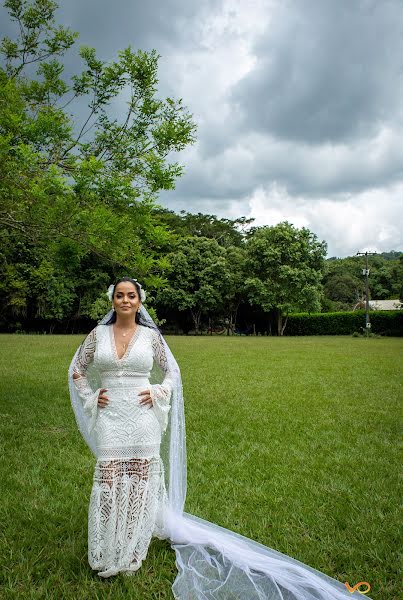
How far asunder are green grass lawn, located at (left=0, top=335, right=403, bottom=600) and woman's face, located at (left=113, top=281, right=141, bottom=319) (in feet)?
6.10

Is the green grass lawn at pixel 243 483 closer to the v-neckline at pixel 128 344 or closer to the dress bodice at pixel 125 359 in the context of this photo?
the dress bodice at pixel 125 359

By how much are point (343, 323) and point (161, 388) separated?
→ 40996mm

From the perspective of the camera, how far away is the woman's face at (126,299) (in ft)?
11.8

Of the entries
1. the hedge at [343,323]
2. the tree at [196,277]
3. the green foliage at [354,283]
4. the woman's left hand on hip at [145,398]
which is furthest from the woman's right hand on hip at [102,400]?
the green foliage at [354,283]

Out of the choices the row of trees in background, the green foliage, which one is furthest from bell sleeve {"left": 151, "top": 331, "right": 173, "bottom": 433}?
the green foliage

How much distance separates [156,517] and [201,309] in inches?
1519

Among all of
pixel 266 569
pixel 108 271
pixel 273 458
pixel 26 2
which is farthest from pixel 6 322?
pixel 266 569

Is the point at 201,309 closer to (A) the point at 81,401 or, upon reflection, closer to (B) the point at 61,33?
(B) the point at 61,33

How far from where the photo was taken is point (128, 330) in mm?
3654

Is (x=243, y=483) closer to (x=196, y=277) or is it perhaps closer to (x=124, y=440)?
(x=124, y=440)

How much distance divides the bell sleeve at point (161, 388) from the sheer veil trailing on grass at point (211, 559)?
0.04m

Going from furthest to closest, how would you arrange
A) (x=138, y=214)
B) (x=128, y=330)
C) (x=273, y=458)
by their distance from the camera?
1. (x=138, y=214)
2. (x=273, y=458)
3. (x=128, y=330)

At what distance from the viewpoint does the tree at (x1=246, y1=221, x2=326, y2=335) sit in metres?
38.7

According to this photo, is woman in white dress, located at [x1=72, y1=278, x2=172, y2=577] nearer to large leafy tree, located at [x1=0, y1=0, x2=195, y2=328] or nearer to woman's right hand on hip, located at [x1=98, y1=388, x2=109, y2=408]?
woman's right hand on hip, located at [x1=98, y1=388, x2=109, y2=408]
